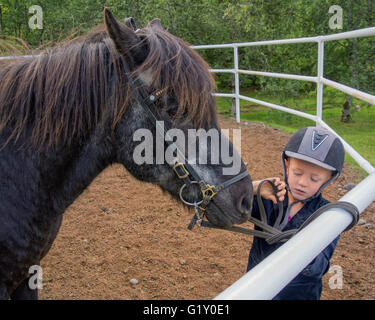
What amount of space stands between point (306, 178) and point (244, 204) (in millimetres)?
364

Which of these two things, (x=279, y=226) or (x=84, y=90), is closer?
(x=84, y=90)

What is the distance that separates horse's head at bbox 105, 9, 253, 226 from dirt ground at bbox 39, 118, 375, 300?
29.1 inches

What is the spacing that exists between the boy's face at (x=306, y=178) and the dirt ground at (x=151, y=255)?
102 centimetres

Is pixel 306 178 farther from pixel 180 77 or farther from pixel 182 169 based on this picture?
pixel 180 77

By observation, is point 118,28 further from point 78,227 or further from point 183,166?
point 78,227

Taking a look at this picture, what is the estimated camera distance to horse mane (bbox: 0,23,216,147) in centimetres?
156

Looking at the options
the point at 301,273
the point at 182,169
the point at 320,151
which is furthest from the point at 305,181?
the point at 182,169

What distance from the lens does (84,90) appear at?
5.29 feet

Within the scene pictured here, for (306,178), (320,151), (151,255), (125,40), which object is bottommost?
(151,255)

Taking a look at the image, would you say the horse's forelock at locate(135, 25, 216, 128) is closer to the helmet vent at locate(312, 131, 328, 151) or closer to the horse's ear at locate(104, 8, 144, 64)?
the horse's ear at locate(104, 8, 144, 64)
